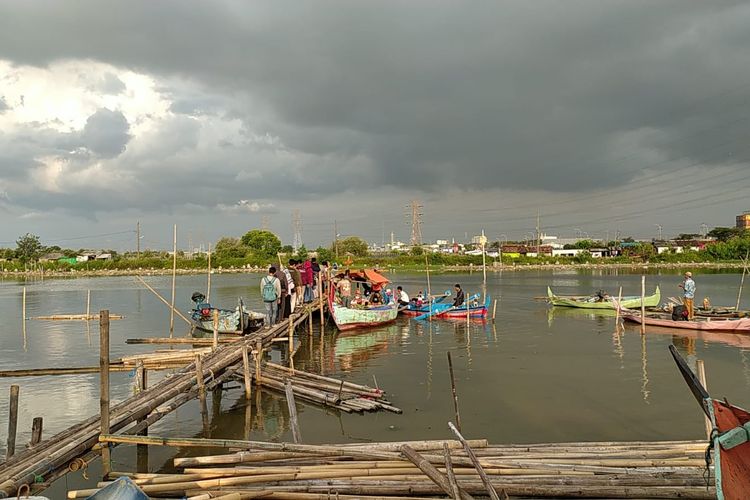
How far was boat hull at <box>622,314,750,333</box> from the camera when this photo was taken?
63.4ft

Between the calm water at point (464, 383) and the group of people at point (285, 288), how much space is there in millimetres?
1520

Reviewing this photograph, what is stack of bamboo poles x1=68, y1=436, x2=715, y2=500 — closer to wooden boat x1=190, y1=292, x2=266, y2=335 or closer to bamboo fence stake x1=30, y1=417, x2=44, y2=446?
bamboo fence stake x1=30, y1=417, x2=44, y2=446

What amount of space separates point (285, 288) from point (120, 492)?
14193 millimetres

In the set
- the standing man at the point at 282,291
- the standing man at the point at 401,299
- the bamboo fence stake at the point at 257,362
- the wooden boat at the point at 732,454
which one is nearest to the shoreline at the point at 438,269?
the standing man at the point at 401,299

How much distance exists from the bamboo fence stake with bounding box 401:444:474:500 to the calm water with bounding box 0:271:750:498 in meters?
3.43

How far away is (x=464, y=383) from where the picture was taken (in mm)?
13109

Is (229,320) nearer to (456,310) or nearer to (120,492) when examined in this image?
(456,310)

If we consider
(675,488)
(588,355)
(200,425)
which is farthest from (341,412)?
(588,355)

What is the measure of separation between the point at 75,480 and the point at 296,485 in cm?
420

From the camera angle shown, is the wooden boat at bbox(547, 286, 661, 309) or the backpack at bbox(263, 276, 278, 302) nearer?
the backpack at bbox(263, 276, 278, 302)

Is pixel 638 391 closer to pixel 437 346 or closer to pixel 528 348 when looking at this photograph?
pixel 528 348

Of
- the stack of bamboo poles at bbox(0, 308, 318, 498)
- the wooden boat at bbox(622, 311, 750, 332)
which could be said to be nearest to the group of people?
the stack of bamboo poles at bbox(0, 308, 318, 498)

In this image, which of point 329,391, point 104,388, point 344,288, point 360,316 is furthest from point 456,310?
point 104,388

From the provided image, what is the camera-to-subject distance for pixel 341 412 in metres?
10.2
